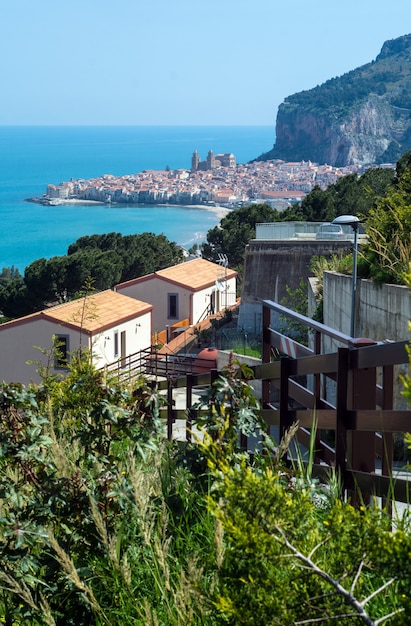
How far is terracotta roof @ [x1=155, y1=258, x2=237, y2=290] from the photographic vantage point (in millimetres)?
31656

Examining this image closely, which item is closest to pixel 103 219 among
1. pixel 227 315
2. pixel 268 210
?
pixel 268 210

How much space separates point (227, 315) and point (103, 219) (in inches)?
5526

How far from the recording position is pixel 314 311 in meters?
13.6

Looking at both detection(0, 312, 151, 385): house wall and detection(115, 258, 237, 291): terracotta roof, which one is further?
detection(115, 258, 237, 291): terracotta roof

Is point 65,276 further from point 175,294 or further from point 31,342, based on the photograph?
point 31,342

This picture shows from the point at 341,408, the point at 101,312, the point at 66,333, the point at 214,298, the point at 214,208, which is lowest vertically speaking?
the point at 214,208

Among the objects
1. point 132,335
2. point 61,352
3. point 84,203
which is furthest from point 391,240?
point 84,203

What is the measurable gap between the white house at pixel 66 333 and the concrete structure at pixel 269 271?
11.7ft

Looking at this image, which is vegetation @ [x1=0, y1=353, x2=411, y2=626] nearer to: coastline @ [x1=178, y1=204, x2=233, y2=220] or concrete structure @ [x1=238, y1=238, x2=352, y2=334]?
concrete structure @ [x1=238, y1=238, x2=352, y2=334]

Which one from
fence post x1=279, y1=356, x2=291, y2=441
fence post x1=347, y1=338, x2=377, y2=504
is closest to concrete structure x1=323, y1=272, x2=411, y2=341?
fence post x1=279, y1=356, x2=291, y2=441

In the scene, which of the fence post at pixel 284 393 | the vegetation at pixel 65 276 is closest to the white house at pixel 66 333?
the vegetation at pixel 65 276

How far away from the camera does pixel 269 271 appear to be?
78.3 ft

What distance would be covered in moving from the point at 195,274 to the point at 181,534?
3028cm

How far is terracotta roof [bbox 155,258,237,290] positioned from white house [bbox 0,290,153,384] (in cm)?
473
